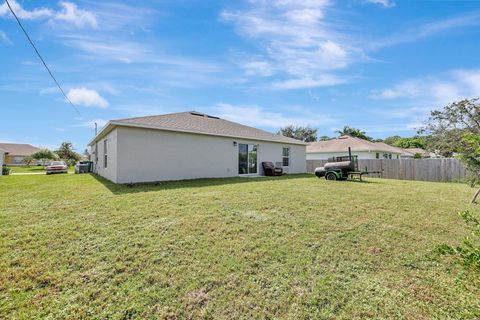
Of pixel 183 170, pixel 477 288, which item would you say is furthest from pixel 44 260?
pixel 183 170

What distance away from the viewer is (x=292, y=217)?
5.04m

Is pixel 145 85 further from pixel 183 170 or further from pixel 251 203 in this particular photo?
pixel 251 203

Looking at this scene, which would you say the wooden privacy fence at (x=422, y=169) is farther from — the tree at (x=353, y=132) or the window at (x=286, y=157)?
the tree at (x=353, y=132)

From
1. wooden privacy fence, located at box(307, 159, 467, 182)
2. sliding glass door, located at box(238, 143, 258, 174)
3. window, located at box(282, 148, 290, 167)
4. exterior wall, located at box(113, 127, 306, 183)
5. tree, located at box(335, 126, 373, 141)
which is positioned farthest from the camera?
tree, located at box(335, 126, 373, 141)

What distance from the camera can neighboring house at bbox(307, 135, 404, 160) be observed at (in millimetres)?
22062

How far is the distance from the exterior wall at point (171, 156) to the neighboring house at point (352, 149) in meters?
12.8

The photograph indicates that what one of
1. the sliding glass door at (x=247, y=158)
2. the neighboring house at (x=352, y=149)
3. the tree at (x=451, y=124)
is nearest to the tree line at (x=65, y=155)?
the sliding glass door at (x=247, y=158)

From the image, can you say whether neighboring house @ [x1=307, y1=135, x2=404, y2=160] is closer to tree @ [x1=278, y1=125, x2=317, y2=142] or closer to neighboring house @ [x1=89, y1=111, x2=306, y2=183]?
neighboring house @ [x1=89, y1=111, x2=306, y2=183]

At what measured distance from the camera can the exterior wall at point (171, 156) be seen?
972 centimetres

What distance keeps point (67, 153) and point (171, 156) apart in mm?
37156

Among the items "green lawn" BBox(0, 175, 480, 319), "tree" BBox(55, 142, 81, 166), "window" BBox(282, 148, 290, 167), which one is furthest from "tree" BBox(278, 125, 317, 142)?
"green lawn" BBox(0, 175, 480, 319)

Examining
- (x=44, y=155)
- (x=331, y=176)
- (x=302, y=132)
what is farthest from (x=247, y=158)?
(x=44, y=155)

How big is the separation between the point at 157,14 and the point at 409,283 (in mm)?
9181

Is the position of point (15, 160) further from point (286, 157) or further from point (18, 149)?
point (286, 157)
